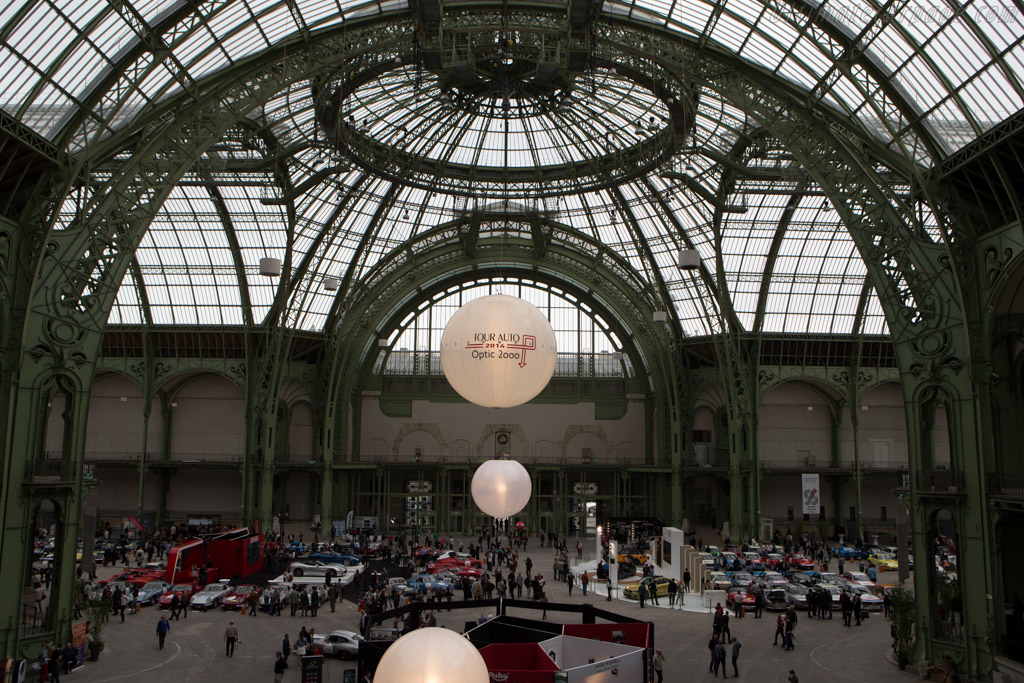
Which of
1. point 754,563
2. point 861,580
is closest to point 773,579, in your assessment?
point 861,580

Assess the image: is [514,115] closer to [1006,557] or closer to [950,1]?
[950,1]

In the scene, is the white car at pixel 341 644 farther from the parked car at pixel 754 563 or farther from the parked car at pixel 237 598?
the parked car at pixel 754 563

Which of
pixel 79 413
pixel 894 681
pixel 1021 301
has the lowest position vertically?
pixel 894 681

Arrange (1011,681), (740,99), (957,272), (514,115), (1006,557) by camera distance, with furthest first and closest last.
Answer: (514,115)
(740,99)
(1006,557)
(957,272)
(1011,681)

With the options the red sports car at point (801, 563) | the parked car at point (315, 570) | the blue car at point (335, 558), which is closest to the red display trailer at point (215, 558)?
the parked car at point (315, 570)

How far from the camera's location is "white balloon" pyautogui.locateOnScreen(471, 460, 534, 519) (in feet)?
81.1

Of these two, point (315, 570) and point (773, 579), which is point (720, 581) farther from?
point (315, 570)

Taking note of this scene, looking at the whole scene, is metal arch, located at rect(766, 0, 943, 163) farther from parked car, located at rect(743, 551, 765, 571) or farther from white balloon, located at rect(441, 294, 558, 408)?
parked car, located at rect(743, 551, 765, 571)

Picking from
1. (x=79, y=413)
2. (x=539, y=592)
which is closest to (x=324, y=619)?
(x=539, y=592)

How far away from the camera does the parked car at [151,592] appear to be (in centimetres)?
3784

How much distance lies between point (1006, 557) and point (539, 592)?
1942 centimetres

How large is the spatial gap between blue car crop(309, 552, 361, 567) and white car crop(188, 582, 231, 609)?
6.84 metres

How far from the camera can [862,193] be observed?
27.7 metres

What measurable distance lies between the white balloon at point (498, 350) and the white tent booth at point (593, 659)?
6415 mm
